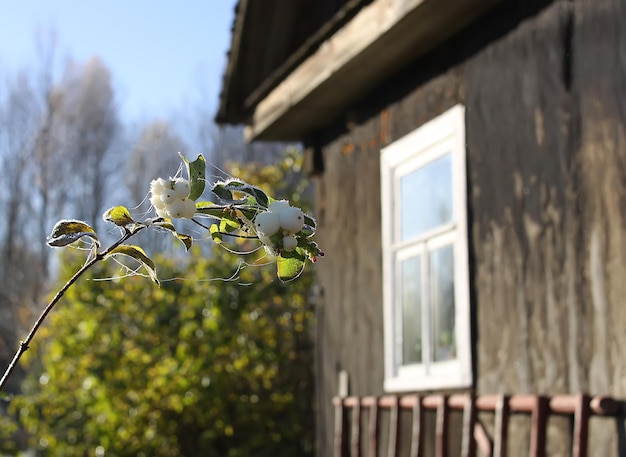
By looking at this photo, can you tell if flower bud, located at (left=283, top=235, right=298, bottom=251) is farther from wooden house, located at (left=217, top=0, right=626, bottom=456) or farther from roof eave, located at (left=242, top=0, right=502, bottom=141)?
roof eave, located at (left=242, top=0, right=502, bottom=141)

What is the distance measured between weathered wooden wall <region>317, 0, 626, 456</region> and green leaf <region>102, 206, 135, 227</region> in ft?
8.24

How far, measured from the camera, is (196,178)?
1.14m

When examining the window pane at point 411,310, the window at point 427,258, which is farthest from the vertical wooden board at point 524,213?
the window pane at point 411,310

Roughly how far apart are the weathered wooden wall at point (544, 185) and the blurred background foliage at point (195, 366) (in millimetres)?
3511

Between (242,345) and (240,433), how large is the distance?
2.43 feet

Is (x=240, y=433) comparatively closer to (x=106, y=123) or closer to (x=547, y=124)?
(x=547, y=124)

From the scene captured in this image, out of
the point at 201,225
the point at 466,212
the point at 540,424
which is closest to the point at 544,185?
the point at 466,212

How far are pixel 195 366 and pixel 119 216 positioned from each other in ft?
22.8

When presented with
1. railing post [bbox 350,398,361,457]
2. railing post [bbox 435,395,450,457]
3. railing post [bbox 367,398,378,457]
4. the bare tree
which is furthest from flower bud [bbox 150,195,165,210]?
the bare tree

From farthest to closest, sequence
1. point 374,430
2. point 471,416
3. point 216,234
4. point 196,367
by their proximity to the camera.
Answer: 1. point 196,367
2. point 374,430
3. point 471,416
4. point 216,234

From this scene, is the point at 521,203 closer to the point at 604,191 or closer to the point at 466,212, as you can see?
the point at 466,212

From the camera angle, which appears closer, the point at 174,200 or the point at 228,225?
the point at 174,200

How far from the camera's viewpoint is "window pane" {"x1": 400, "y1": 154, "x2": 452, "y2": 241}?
4.69 m

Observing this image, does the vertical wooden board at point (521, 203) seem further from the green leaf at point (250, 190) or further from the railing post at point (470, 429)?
the green leaf at point (250, 190)
